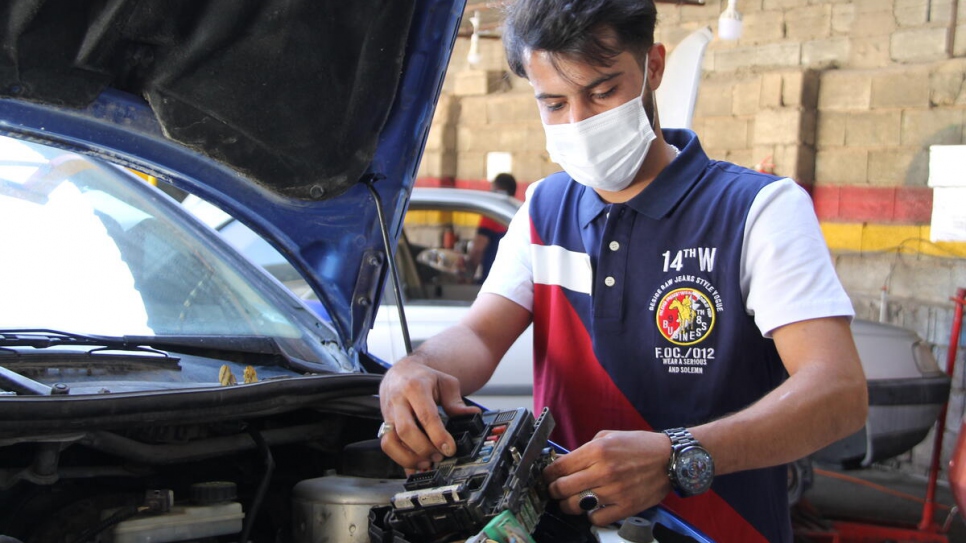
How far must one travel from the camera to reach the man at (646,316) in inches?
62.4

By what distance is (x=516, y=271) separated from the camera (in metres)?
2.10

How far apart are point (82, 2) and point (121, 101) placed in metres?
0.25

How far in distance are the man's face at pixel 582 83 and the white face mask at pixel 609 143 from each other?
0.06 ft

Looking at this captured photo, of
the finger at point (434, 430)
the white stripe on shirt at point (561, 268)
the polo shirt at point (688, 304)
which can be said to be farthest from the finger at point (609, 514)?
the white stripe on shirt at point (561, 268)

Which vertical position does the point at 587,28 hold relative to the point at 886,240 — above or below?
above

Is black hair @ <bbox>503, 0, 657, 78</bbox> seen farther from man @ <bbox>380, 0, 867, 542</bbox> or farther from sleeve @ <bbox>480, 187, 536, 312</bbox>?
sleeve @ <bbox>480, 187, 536, 312</bbox>

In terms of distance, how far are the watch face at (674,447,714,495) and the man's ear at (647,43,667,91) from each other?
801mm

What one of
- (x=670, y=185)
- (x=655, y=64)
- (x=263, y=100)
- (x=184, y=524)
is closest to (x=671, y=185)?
(x=670, y=185)

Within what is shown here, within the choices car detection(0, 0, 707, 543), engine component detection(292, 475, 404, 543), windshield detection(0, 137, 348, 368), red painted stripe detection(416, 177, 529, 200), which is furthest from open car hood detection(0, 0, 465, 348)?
red painted stripe detection(416, 177, 529, 200)

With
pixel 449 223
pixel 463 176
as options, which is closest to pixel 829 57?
pixel 449 223

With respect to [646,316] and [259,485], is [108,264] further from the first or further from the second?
[646,316]

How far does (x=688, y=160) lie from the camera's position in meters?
1.94

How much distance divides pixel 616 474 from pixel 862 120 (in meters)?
5.85

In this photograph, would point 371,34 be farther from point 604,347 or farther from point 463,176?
point 463,176
